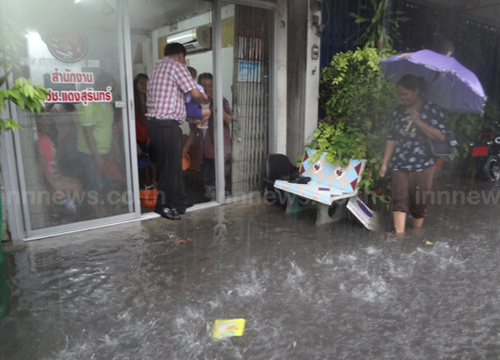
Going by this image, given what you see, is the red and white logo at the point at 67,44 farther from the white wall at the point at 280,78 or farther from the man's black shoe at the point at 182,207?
the white wall at the point at 280,78

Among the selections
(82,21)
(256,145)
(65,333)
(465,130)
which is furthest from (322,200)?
(465,130)

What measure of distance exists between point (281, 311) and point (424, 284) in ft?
4.80

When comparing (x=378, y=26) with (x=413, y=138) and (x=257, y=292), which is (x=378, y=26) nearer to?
(x=413, y=138)

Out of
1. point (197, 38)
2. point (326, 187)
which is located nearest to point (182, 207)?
point (326, 187)

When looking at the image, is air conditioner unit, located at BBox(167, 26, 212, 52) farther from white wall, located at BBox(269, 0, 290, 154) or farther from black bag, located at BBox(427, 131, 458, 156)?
black bag, located at BBox(427, 131, 458, 156)

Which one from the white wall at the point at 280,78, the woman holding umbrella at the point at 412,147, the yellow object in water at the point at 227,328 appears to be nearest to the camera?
the yellow object in water at the point at 227,328

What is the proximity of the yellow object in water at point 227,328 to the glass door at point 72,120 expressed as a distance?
273 centimetres

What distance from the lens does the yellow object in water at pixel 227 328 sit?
303 centimetres

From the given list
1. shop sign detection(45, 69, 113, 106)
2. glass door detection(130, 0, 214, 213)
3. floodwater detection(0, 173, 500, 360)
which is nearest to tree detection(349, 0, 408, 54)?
glass door detection(130, 0, 214, 213)

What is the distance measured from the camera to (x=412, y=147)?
4.88 metres

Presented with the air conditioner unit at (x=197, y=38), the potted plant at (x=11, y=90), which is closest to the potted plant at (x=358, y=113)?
the air conditioner unit at (x=197, y=38)

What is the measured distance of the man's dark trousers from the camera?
211 inches

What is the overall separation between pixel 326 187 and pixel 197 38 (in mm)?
Answer: 3436

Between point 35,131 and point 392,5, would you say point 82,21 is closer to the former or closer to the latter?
point 35,131
